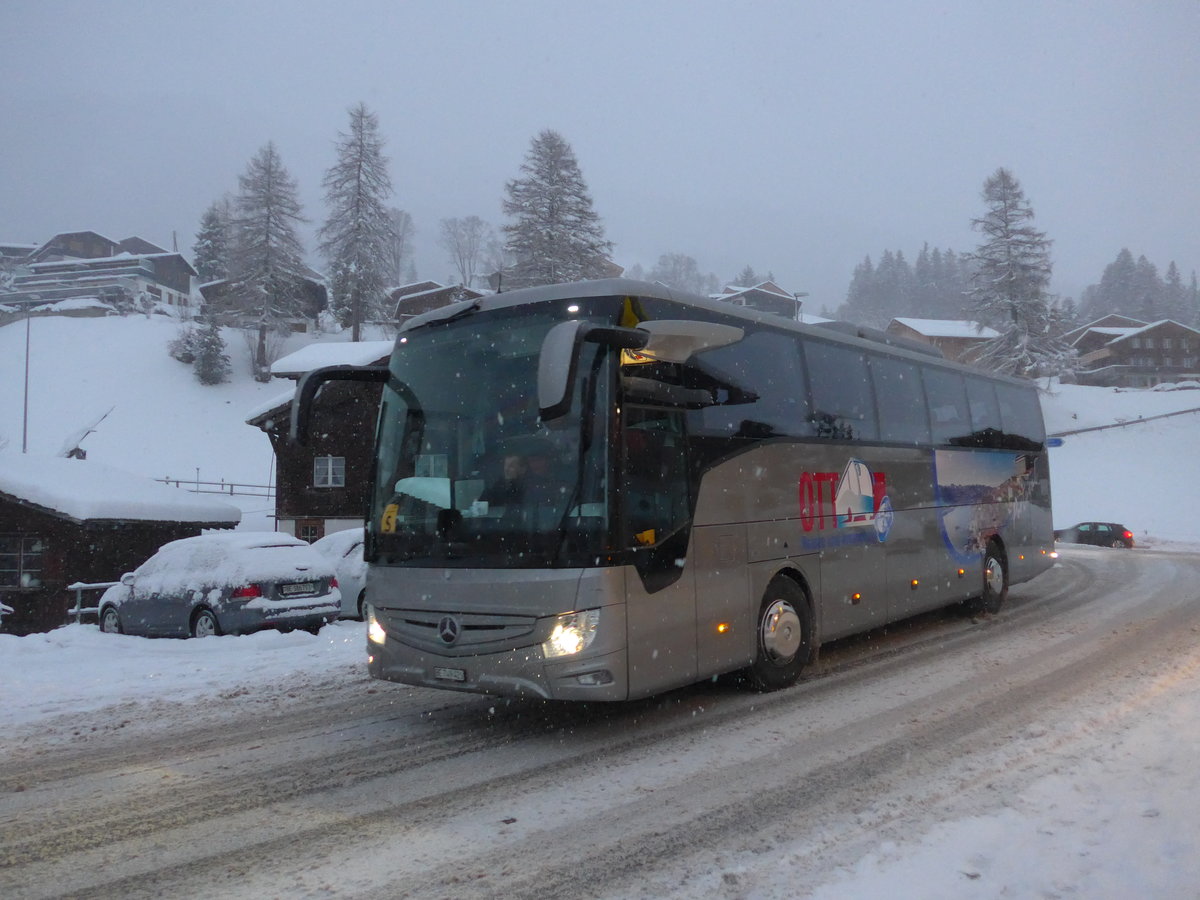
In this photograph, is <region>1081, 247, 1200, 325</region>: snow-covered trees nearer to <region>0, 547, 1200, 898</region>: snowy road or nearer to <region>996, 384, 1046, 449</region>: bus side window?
<region>996, 384, 1046, 449</region>: bus side window

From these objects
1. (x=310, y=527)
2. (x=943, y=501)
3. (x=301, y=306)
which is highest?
(x=301, y=306)

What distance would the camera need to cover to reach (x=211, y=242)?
335 ft

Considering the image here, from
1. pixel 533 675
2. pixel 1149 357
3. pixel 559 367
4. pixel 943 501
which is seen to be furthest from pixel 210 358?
pixel 1149 357

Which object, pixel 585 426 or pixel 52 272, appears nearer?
pixel 585 426

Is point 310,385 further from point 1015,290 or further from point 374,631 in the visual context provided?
point 1015,290

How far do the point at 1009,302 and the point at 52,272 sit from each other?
10110 cm

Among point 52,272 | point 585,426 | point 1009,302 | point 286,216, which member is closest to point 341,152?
point 286,216

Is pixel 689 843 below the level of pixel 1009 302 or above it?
below

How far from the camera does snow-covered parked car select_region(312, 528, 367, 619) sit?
49.2ft

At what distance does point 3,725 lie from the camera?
7449mm

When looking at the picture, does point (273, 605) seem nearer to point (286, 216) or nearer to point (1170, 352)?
point (286, 216)

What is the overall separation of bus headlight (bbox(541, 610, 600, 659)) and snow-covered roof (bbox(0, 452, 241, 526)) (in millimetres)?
22601

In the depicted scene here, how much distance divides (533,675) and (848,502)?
456 centimetres

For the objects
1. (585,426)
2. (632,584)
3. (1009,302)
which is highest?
(1009,302)
